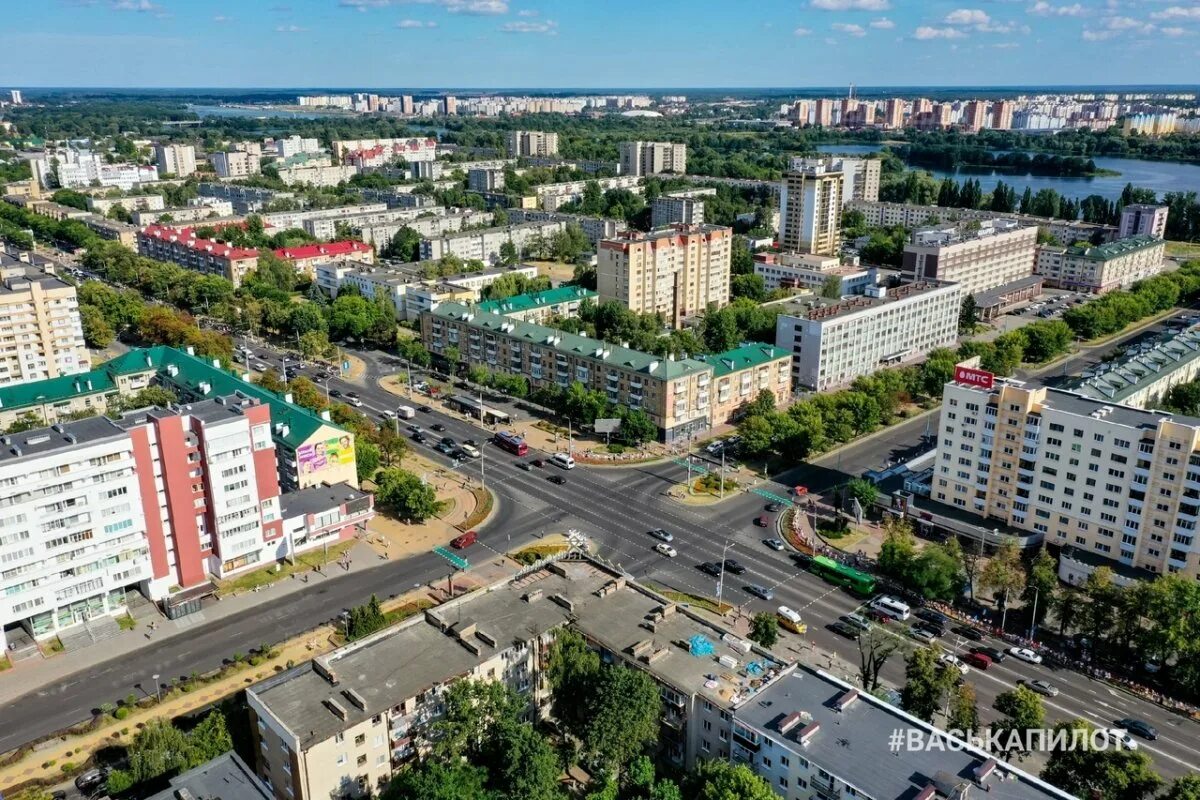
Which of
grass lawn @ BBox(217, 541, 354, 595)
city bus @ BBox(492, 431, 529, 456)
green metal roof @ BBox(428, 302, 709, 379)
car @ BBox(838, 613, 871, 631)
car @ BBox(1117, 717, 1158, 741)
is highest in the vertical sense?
green metal roof @ BBox(428, 302, 709, 379)

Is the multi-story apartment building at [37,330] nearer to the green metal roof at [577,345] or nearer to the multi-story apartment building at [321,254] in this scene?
the green metal roof at [577,345]

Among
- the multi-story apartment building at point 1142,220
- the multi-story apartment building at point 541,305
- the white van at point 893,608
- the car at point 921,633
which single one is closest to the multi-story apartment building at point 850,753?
the car at point 921,633

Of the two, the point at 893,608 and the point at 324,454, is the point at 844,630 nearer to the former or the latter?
the point at 893,608

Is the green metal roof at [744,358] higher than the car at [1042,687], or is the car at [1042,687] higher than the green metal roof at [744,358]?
the green metal roof at [744,358]

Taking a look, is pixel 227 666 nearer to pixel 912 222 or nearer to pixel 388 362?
pixel 388 362

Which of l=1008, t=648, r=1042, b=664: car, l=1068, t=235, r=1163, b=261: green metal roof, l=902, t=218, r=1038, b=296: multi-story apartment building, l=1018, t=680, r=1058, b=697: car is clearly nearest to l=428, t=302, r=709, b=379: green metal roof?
l=1008, t=648, r=1042, b=664: car

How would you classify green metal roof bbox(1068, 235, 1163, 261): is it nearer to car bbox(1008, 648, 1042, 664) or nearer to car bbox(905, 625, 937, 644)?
car bbox(1008, 648, 1042, 664)
